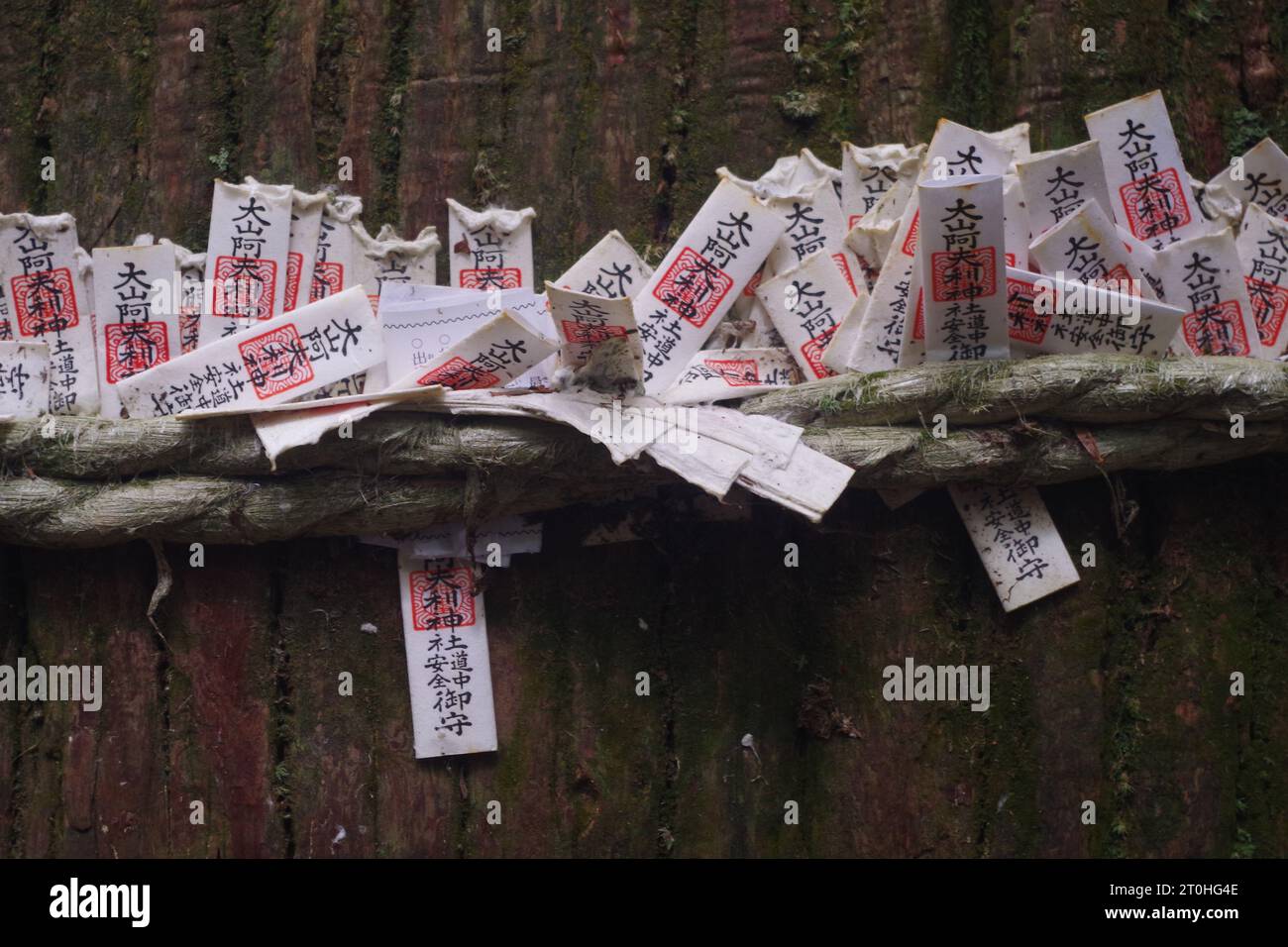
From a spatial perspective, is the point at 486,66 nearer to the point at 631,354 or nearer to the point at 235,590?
the point at 631,354

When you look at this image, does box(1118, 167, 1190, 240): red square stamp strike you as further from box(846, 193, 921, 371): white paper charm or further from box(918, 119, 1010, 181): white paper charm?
box(846, 193, 921, 371): white paper charm

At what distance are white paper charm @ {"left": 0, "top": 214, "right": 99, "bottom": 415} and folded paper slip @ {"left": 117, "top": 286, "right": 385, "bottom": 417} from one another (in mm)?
139

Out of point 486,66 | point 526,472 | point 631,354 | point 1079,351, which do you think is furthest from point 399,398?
point 1079,351

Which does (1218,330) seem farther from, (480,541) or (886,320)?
(480,541)

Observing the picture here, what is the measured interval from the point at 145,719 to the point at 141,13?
1.16 metres

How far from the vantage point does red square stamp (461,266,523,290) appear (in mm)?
1722

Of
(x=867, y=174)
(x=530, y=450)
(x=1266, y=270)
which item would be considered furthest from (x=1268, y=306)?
(x=530, y=450)

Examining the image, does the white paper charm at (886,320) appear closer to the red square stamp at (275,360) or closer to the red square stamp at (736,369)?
the red square stamp at (736,369)

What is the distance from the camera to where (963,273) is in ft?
5.14

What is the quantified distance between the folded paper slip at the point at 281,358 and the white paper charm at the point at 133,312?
0.08 meters

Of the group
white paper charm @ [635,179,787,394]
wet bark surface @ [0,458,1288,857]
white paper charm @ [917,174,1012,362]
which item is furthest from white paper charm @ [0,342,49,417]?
white paper charm @ [917,174,1012,362]

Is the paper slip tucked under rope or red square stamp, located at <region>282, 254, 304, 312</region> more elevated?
red square stamp, located at <region>282, 254, 304, 312</region>

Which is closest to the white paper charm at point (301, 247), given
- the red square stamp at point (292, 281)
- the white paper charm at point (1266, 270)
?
the red square stamp at point (292, 281)

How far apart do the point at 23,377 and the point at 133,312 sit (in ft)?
0.65
